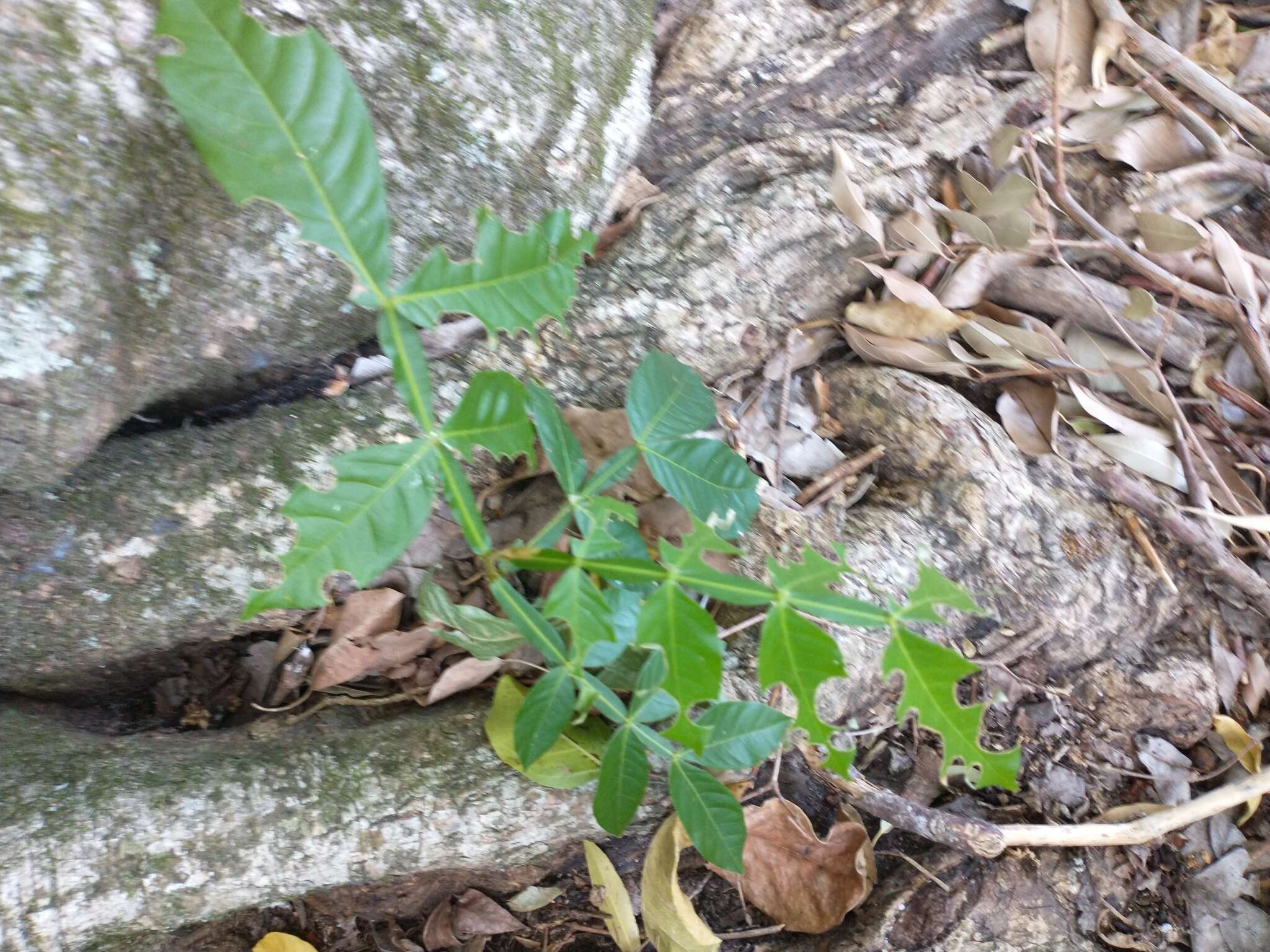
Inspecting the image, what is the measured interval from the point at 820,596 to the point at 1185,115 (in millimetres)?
1424

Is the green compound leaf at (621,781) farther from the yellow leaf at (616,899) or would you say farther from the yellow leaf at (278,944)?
the yellow leaf at (278,944)

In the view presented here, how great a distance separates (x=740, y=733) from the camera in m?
1.10

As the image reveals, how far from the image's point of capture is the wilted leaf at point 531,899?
1.40m

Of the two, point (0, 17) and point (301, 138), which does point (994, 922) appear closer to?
point (301, 138)

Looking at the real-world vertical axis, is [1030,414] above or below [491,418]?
below

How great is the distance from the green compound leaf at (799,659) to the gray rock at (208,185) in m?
0.79

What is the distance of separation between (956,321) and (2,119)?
4.55ft

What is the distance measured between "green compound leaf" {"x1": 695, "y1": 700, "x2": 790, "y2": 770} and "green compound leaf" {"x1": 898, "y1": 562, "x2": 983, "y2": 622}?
33 cm

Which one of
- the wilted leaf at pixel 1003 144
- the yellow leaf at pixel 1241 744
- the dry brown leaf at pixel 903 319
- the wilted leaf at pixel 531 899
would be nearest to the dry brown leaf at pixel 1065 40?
the wilted leaf at pixel 1003 144

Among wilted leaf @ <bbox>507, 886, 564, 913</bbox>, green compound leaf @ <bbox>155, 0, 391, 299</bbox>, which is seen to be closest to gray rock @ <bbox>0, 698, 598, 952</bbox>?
wilted leaf @ <bbox>507, 886, 564, 913</bbox>

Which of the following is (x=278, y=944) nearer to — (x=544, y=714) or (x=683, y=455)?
(x=544, y=714)

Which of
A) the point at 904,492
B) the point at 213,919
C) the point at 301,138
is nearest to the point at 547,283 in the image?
the point at 301,138

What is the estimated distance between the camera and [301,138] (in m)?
0.84

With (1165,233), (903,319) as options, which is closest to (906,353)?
(903,319)
